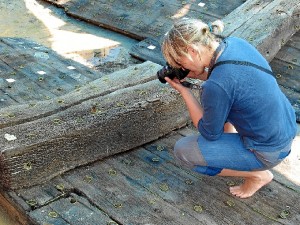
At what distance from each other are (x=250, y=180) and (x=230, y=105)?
570 mm

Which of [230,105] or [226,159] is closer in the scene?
[230,105]

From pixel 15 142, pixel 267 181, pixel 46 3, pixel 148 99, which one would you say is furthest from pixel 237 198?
pixel 46 3

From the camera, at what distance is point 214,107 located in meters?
2.70

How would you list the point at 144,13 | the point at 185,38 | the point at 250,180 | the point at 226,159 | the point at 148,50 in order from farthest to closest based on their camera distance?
the point at 144,13, the point at 148,50, the point at 250,180, the point at 226,159, the point at 185,38

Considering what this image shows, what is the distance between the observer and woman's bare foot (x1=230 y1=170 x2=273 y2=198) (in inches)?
120

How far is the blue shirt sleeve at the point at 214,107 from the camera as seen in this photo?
2660 millimetres

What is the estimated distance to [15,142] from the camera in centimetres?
303

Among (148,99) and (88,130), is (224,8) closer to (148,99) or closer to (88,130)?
(148,99)

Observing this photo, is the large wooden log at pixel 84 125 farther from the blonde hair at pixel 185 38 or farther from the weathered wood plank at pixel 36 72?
the weathered wood plank at pixel 36 72

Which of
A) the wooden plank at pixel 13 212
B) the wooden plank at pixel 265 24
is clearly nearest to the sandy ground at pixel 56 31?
the wooden plank at pixel 265 24

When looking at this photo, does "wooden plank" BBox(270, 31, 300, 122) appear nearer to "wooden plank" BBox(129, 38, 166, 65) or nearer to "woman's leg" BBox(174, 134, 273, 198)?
"wooden plank" BBox(129, 38, 166, 65)

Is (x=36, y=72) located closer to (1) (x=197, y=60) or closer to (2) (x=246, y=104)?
(1) (x=197, y=60)

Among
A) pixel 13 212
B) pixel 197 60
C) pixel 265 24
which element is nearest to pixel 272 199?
pixel 197 60

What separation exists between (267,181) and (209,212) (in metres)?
0.39
